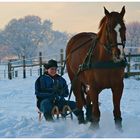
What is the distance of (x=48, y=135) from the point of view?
5.95 meters

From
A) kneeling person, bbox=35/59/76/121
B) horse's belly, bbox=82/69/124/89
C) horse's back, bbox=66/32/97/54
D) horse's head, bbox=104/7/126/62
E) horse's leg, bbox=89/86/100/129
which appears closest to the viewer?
horse's head, bbox=104/7/126/62

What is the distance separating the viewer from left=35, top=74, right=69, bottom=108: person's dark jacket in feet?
23.4

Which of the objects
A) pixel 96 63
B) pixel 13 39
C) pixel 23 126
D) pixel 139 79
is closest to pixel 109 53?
pixel 96 63

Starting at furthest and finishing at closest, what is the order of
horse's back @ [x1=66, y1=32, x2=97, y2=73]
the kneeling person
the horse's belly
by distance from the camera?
the kneeling person
horse's back @ [x1=66, y1=32, x2=97, y2=73]
the horse's belly

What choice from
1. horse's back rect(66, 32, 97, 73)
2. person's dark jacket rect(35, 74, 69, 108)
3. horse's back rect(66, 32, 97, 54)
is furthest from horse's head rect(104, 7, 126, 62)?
horse's back rect(66, 32, 97, 54)

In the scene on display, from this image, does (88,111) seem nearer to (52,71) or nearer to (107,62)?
(52,71)

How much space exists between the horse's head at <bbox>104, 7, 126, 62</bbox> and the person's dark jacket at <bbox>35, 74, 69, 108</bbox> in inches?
65.2

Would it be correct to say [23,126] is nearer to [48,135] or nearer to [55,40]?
[48,135]

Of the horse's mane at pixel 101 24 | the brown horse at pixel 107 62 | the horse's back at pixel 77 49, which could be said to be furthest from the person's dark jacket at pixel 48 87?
the horse's mane at pixel 101 24

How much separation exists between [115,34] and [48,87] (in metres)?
2.01

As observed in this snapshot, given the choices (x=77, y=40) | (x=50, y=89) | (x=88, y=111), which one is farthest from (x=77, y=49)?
(x=88, y=111)

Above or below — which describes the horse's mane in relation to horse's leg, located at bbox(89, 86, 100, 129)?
above

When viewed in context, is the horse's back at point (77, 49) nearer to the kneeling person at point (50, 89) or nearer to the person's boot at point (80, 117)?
the kneeling person at point (50, 89)

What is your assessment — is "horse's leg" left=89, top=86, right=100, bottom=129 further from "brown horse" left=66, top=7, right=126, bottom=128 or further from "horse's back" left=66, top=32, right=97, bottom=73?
"horse's back" left=66, top=32, right=97, bottom=73
